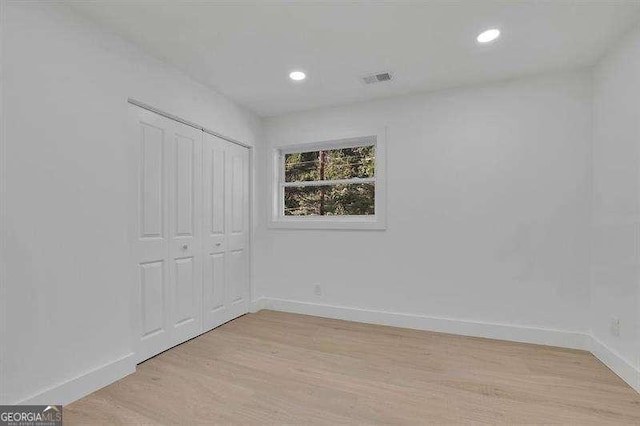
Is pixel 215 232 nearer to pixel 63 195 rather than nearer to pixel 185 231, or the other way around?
pixel 185 231

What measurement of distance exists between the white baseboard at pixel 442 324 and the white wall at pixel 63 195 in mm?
1877

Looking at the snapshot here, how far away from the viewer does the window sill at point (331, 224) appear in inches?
135

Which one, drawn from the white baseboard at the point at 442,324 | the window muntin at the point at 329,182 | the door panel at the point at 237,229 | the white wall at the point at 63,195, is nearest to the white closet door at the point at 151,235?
the white wall at the point at 63,195

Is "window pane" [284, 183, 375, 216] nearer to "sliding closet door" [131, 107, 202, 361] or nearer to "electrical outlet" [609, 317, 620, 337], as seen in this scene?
"sliding closet door" [131, 107, 202, 361]

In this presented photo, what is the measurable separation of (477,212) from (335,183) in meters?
1.55

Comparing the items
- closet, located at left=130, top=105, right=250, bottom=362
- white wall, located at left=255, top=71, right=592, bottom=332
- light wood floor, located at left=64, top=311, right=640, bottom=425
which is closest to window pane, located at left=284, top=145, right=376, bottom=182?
white wall, located at left=255, top=71, right=592, bottom=332

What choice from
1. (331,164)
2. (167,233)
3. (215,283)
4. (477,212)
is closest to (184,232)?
(167,233)

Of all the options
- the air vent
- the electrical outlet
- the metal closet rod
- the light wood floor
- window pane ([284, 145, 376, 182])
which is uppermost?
the air vent

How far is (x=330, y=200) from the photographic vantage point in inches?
150

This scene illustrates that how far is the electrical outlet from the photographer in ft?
7.50

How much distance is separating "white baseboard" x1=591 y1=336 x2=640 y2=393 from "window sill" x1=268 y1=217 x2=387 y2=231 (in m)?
1.99

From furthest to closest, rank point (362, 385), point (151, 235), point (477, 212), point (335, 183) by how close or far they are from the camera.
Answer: point (335, 183) < point (477, 212) < point (151, 235) < point (362, 385)

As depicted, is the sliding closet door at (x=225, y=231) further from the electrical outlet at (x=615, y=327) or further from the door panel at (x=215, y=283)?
the electrical outlet at (x=615, y=327)

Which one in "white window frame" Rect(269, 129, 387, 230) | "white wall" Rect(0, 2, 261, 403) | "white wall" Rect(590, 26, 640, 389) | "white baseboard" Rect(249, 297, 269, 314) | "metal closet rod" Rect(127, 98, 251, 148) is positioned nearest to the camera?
"white wall" Rect(0, 2, 261, 403)
